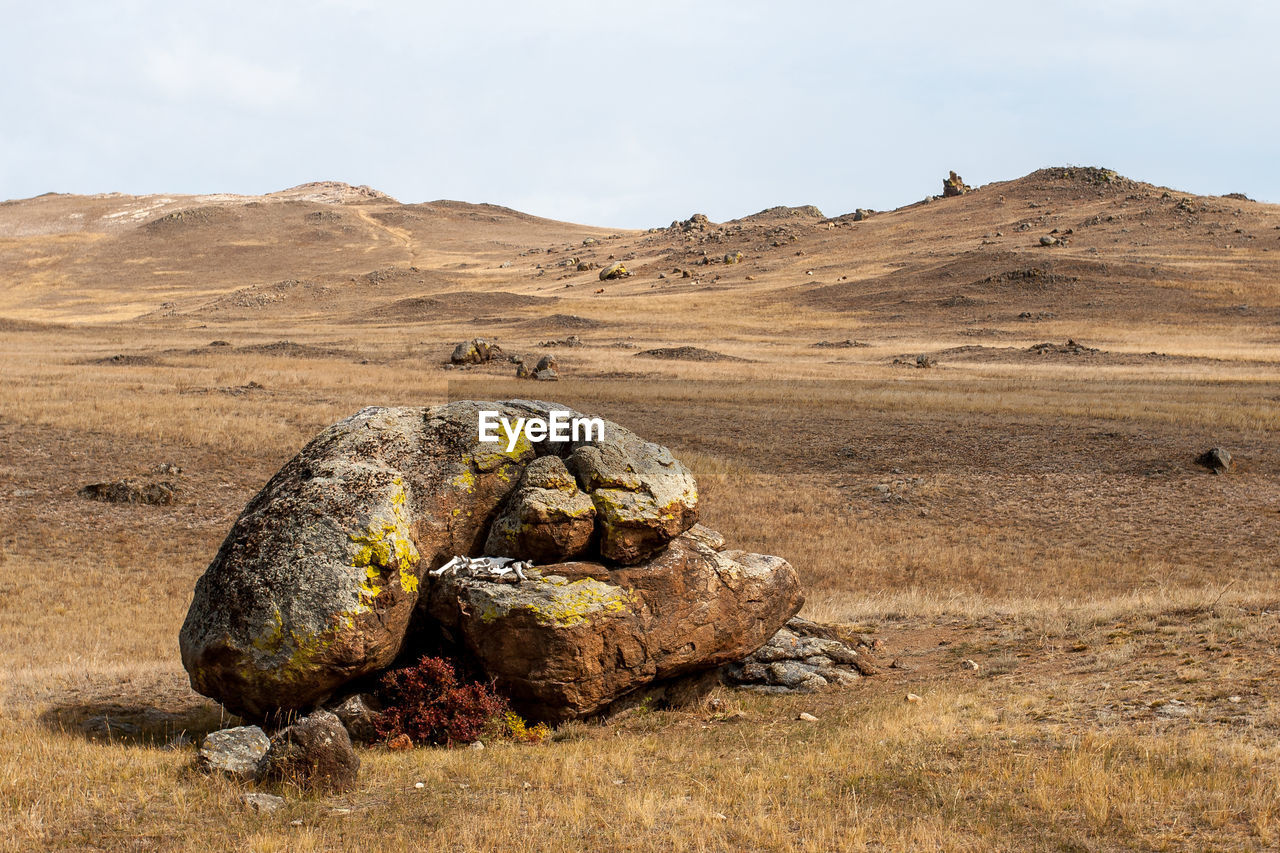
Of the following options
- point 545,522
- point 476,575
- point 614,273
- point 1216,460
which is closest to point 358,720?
point 476,575

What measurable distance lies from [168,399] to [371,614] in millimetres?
32487

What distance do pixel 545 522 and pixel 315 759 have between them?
4458 millimetres

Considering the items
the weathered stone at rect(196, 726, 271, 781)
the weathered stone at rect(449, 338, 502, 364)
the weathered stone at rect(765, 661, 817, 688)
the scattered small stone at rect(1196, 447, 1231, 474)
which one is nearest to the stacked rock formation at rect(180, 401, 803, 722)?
the weathered stone at rect(765, 661, 817, 688)

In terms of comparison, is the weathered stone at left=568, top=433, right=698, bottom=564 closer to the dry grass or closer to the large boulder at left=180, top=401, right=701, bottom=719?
the large boulder at left=180, top=401, right=701, bottom=719

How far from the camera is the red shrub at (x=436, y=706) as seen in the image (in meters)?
12.6

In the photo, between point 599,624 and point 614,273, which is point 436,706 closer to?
point 599,624

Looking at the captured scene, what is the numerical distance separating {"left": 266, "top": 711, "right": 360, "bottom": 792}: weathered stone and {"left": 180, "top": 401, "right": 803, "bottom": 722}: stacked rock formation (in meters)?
1.66

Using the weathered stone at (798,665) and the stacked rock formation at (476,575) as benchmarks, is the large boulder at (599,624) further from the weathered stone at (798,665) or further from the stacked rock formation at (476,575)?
the weathered stone at (798,665)

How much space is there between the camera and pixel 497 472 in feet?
48.3

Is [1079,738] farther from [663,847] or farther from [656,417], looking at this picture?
[656,417]

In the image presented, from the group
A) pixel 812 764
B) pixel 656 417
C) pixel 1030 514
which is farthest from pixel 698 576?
pixel 656 417

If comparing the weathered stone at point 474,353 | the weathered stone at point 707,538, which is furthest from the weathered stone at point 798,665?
the weathered stone at point 474,353

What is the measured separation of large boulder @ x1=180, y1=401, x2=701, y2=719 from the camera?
39.7 feet

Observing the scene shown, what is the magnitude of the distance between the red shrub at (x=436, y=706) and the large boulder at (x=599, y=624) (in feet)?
1.10
